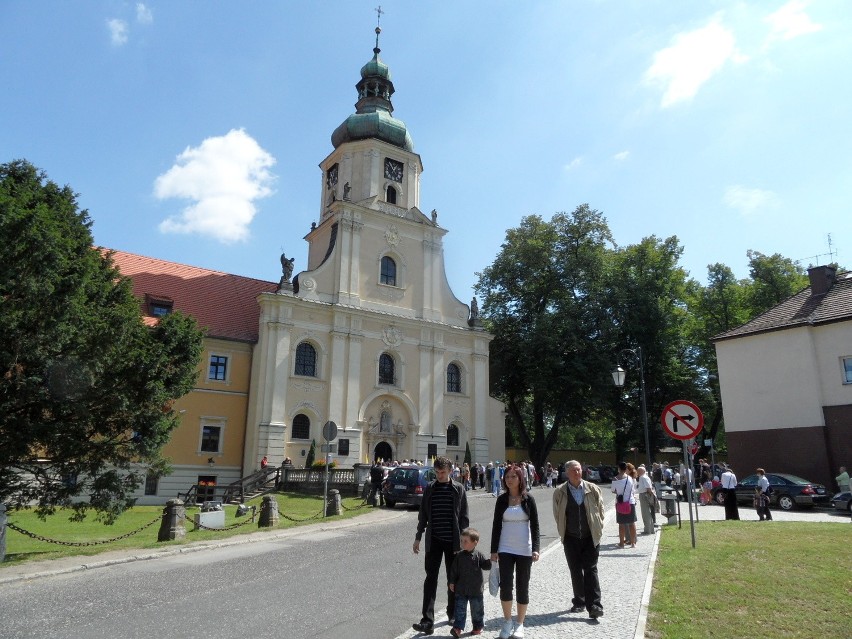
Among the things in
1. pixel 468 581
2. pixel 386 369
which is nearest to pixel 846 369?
pixel 386 369

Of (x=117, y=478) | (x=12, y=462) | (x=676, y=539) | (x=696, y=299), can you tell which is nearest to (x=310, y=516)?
(x=117, y=478)

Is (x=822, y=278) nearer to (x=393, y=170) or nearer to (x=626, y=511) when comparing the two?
(x=626, y=511)

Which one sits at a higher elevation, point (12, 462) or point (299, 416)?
point (299, 416)

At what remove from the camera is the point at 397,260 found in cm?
3766

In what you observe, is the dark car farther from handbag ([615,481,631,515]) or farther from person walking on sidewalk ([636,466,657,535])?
handbag ([615,481,631,515])

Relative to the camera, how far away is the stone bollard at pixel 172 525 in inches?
538

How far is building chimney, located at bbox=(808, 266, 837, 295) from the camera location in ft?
91.3

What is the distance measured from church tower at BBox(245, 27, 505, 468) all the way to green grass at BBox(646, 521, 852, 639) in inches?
889

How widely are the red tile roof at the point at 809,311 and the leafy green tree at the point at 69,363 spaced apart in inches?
943

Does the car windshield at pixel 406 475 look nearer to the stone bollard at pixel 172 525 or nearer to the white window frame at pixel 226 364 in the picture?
the stone bollard at pixel 172 525

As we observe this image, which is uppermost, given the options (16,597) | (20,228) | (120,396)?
(20,228)

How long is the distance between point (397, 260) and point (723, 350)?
1821 centimetres

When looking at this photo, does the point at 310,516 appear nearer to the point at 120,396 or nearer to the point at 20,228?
the point at 120,396

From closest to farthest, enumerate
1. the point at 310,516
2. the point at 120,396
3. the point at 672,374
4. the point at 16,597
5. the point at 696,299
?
1. the point at 16,597
2. the point at 120,396
3. the point at 310,516
4. the point at 672,374
5. the point at 696,299
